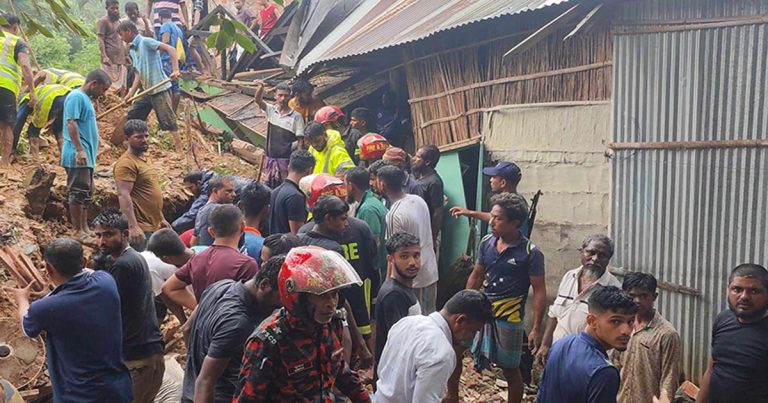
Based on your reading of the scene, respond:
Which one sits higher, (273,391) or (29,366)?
(273,391)

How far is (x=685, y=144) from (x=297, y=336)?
4381mm

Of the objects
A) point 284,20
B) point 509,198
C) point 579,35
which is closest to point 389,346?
point 509,198

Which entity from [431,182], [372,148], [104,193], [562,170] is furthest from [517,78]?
[104,193]

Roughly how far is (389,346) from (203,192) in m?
4.45

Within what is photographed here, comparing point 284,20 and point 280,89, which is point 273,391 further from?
point 284,20

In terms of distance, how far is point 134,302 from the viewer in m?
4.77

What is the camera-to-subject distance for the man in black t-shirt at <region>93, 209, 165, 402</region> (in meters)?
4.71

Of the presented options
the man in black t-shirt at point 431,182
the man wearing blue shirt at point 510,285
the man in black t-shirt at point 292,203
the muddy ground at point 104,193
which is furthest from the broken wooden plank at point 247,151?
the man wearing blue shirt at point 510,285

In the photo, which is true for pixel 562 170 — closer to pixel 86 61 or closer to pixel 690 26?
pixel 690 26

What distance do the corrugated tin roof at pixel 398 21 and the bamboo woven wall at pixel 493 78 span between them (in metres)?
0.39

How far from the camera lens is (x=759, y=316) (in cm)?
444

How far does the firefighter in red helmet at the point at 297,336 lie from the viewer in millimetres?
3221

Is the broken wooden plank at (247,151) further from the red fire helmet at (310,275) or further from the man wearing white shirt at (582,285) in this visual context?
the red fire helmet at (310,275)

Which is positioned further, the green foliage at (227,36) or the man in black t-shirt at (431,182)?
the man in black t-shirt at (431,182)
